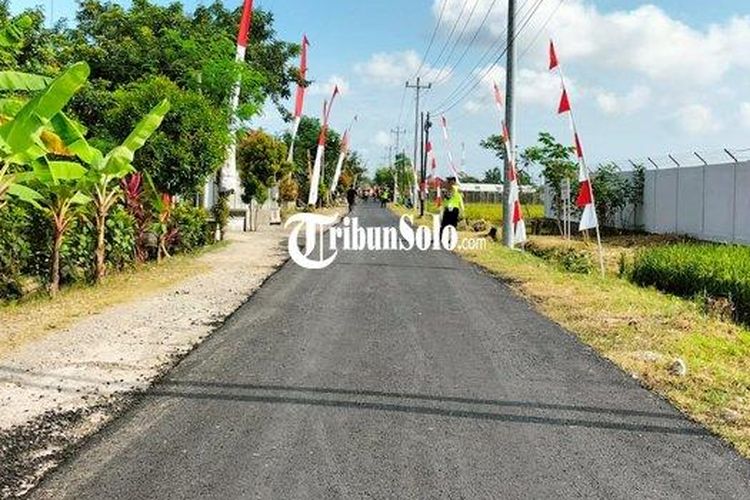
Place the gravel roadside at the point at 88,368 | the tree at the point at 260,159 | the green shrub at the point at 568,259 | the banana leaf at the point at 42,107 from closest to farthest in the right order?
the gravel roadside at the point at 88,368, the banana leaf at the point at 42,107, the green shrub at the point at 568,259, the tree at the point at 260,159

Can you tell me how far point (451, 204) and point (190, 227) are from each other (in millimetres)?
6857

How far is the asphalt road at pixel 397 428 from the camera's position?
4004 mm

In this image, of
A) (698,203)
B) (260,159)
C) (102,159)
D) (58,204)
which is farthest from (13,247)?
(260,159)

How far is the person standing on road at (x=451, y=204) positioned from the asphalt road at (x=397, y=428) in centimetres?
1153

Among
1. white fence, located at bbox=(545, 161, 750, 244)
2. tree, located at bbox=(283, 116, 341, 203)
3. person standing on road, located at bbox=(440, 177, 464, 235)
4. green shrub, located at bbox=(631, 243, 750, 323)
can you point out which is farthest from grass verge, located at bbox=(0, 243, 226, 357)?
tree, located at bbox=(283, 116, 341, 203)

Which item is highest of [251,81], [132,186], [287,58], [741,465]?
[287,58]

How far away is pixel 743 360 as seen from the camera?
731 centimetres

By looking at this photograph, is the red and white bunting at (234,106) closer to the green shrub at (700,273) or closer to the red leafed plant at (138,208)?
the red leafed plant at (138,208)

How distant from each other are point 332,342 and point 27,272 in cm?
487

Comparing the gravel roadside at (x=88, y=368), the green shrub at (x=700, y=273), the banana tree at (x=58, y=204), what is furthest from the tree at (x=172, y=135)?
the green shrub at (x=700, y=273)

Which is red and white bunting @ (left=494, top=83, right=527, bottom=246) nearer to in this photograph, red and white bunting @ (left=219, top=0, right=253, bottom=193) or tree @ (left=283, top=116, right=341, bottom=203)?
red and white bunting @ (left=219, top=0, right=253, bottom=193)

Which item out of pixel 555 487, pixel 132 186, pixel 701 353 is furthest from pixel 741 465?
pixel 132 186

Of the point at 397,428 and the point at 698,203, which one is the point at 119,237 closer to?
the point at 397,428

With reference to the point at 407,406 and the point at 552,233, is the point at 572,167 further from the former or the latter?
the point at 407,406
